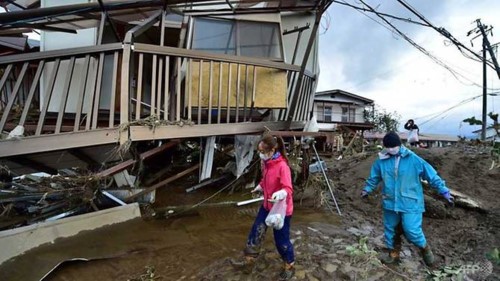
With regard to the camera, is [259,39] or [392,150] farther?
[259,39]

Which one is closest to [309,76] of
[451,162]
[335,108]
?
[451,162]

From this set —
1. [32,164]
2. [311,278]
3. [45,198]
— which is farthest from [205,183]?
[311,278]

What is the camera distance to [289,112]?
6.73 m

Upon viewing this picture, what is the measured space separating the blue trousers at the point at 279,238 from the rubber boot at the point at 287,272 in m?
0.05

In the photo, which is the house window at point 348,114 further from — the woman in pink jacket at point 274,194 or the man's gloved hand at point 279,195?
the man's gloved hand at point 279,195

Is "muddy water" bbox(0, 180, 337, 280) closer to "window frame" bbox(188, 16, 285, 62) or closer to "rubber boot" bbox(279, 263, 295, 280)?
"rubber boot" bbox(279, 263, 295, 280)

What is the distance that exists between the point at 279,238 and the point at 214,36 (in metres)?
4.46

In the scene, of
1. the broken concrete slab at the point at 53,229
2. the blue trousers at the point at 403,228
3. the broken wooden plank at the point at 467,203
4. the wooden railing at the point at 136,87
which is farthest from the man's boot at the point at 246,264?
the broken wooden plank at the point at 467,203

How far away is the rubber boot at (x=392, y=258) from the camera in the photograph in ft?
14.8

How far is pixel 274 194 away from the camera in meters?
3.69

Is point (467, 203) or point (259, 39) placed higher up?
point (259, 39)

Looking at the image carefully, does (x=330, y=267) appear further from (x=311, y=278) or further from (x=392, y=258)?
(x=392, y=258)

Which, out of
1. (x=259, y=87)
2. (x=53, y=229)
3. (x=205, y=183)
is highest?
(x=259, y=87)

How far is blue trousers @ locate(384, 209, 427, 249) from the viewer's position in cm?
430
